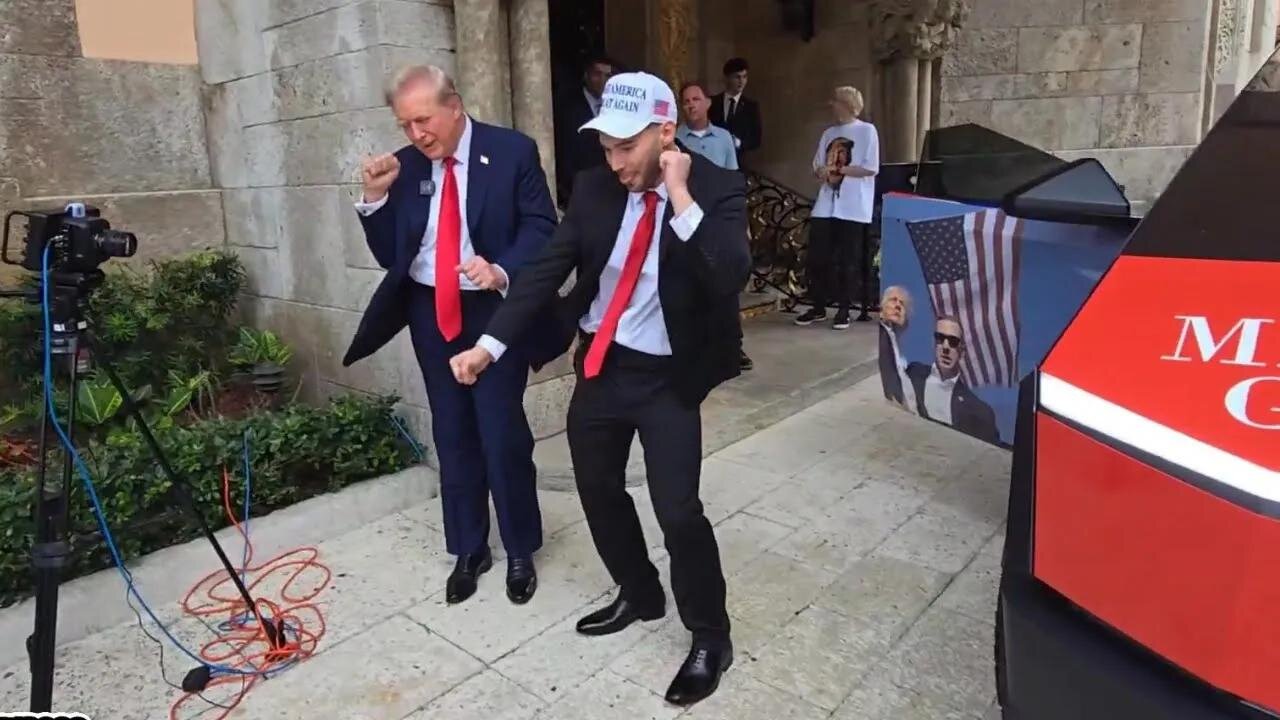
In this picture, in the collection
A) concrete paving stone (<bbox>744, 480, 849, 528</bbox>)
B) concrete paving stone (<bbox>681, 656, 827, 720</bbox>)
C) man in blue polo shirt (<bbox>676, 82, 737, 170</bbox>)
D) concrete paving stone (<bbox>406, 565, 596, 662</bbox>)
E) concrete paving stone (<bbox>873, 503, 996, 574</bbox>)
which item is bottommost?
concrete paving stone (<bbox>681, 656, 827, 720</bbox>)

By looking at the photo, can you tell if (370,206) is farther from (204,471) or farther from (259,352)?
(259,352)

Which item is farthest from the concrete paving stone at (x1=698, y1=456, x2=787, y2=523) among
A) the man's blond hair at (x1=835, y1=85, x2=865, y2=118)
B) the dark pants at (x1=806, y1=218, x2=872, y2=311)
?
the man's blond hair at (x1=835, y1=85, x2=865, y2=118)

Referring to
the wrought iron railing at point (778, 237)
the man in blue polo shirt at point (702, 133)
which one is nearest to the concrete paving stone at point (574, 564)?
the man in blue polo shirt at point (702, 133)

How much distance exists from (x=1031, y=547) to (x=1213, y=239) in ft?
1.98

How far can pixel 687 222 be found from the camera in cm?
227

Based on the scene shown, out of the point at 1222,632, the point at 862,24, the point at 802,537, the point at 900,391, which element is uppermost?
the point at 862,24

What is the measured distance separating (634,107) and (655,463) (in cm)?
98

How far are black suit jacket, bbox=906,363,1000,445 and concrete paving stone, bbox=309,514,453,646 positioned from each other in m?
2.03

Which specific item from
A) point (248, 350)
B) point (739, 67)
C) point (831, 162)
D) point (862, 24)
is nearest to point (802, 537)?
point (248, 350)

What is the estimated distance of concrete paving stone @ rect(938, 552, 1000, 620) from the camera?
3.16 m

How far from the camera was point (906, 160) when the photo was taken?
8953mm

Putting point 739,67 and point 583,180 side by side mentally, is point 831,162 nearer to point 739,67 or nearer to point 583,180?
point 739,67

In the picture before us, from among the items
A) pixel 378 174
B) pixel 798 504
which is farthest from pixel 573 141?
pixel 378 174

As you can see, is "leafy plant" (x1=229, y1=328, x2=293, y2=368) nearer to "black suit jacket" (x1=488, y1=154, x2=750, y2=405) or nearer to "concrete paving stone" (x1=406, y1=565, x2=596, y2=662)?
"concrete paving stone" (x1=406, y1=565, x2=596, y2=662)
